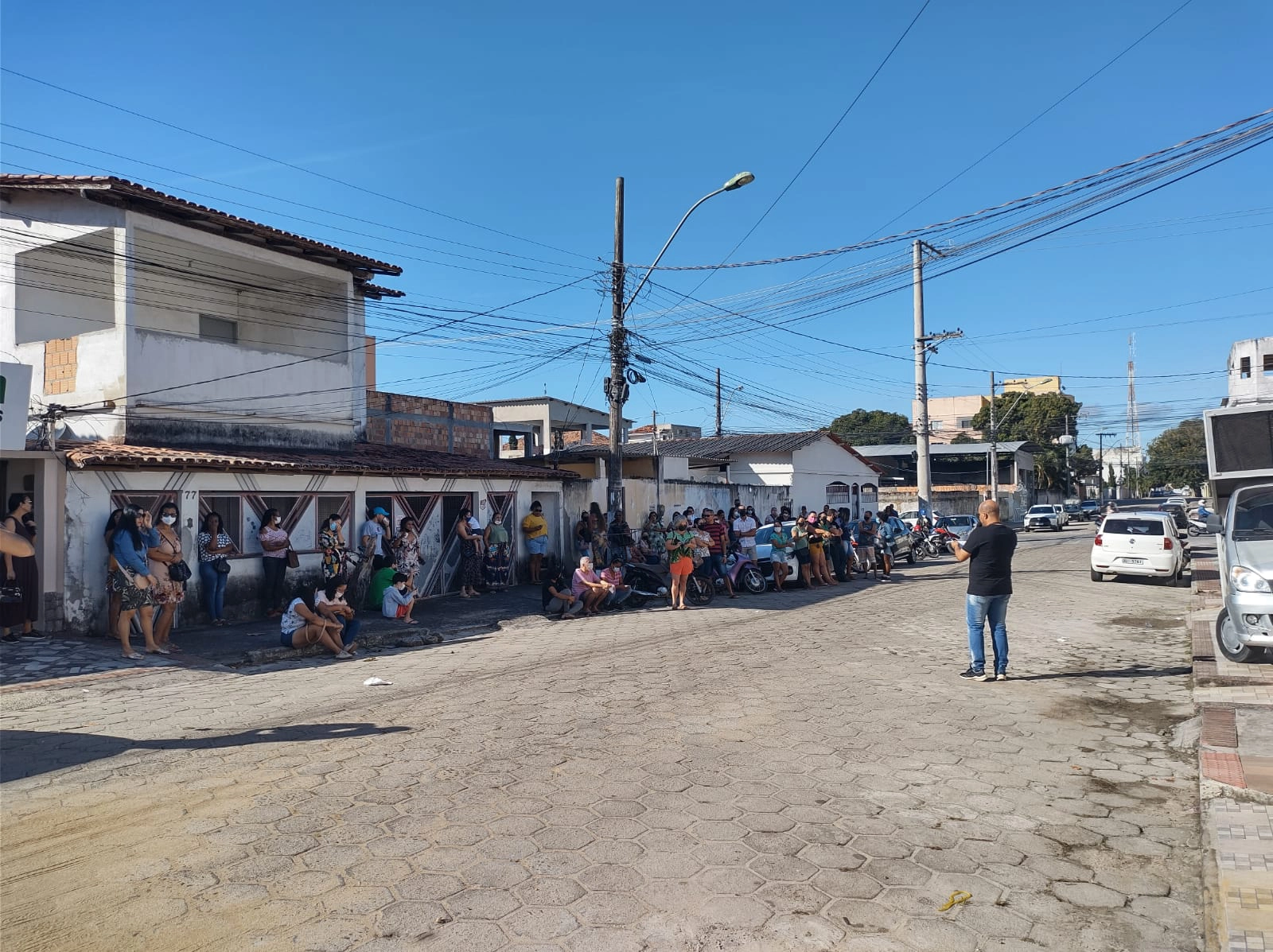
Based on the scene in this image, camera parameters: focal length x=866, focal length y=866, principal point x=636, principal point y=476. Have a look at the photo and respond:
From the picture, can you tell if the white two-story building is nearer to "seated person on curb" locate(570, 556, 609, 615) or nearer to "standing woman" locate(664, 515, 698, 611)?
"seated person on curb" locate(570, 556, 609, 615)

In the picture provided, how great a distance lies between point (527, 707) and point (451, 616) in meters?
7.16

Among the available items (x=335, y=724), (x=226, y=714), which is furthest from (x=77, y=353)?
(x=335, y=724)

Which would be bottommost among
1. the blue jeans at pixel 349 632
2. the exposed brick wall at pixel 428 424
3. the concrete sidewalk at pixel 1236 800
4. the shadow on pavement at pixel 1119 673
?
the shadow on pavement at pixel 1119 673

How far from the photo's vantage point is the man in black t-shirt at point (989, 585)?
836 centimetres

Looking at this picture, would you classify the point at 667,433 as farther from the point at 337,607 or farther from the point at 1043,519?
the point at 337,607

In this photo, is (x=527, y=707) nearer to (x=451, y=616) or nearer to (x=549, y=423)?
(x=451, y=616)

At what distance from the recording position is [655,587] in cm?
1644

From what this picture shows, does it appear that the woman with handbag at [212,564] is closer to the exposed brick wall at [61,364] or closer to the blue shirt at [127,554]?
the blue shirt at [127,554]

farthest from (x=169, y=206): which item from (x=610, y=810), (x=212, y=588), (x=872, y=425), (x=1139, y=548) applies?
(x=872, y=425)

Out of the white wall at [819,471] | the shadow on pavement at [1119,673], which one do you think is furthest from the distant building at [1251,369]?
the white wall at [819,471]

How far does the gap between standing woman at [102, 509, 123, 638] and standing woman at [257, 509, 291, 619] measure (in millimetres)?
2304

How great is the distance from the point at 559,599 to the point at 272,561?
4681 millimetres

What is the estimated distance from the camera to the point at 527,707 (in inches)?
305

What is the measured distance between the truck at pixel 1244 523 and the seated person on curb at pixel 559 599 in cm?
919
